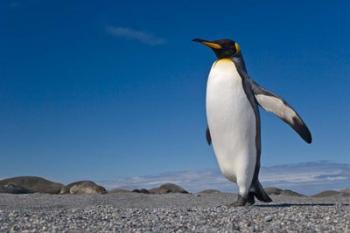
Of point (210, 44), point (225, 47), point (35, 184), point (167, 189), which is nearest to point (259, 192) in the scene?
point (225, 47)

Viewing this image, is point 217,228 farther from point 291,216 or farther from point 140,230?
point 291,216

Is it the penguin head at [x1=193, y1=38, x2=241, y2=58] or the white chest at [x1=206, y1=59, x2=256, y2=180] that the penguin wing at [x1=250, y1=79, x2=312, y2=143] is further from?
the penguin head at [x1=193, y1=38, x2=241, y2=58]

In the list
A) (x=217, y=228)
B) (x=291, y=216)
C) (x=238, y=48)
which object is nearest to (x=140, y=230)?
(x=217, y=228)

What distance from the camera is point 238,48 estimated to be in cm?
985

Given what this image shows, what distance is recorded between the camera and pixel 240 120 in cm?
926

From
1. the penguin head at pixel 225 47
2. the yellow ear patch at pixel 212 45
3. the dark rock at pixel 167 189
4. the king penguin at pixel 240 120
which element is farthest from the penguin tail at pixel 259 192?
the dark rock at pixel 167 189

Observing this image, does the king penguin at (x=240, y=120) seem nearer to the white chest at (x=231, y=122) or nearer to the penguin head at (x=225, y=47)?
the white chest at (x=231, y=122)

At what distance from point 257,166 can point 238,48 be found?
6.63 ft

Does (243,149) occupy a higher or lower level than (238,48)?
lower

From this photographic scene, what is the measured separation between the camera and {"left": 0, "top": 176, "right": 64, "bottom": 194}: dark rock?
21.2m

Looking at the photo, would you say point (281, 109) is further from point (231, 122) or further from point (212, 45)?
point (212, 45)

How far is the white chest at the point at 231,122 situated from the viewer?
364 inches

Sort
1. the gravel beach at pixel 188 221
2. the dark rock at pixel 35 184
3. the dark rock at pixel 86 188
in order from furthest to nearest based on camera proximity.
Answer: the dark rock at pixel 35 184 < the dark rock at pixel 86 188 < the gravel beach at pixel 188 221

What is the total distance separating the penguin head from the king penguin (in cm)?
17
